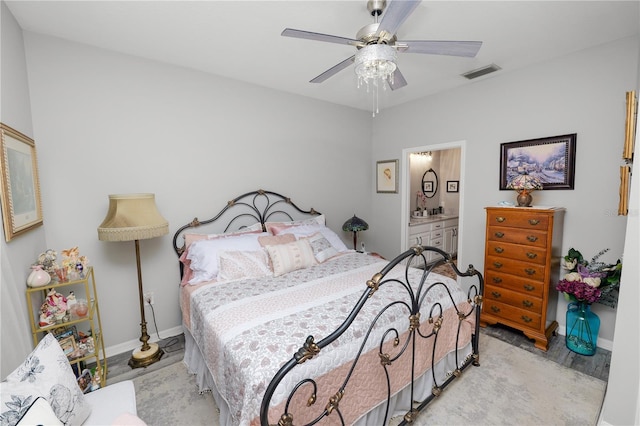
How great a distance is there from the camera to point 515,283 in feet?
8.94

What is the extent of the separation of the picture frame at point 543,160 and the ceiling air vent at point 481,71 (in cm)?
77

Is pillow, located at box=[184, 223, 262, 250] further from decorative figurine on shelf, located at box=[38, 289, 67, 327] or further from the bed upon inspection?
decorative figurine on shelf, located at box=[38, 289, 67, 327]

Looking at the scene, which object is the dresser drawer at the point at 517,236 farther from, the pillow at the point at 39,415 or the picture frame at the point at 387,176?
the pillow at the point at 39,415

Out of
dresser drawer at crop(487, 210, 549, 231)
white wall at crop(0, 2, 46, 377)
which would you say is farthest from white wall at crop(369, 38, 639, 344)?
white wall at crop(0, 2, 46, 377)

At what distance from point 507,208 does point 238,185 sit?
9.23 ft

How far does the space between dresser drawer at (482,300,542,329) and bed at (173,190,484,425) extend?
0.76 m

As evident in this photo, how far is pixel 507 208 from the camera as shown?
2717mm

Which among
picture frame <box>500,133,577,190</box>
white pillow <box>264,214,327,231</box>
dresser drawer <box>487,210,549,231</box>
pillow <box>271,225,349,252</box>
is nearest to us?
dresser drawer <box>487,210,549,231</box>

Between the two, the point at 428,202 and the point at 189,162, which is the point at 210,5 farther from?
the point at 428,202

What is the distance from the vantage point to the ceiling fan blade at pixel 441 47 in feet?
5.21

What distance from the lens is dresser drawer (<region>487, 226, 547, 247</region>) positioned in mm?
2539

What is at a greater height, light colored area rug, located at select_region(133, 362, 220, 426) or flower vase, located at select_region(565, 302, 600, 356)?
flower vase, located at select_region(565, 302, 600, 356)

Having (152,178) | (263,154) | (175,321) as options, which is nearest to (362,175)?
(263,154)

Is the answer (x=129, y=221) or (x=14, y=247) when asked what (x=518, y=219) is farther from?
(x=14, y=247)
